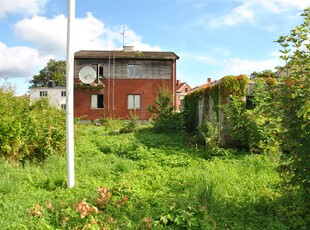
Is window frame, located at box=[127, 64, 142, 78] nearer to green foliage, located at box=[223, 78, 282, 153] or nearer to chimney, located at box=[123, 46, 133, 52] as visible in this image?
chimney, located at box=[123, 46, 133, 52]

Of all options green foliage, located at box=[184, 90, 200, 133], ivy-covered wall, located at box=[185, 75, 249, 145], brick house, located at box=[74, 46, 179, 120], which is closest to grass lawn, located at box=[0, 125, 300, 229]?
ivy-covered wall, located at box=[185, 75, 249, 145]

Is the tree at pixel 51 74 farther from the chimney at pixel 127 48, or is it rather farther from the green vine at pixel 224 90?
the green vine at pixel 224 90

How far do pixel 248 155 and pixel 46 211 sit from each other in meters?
6.11

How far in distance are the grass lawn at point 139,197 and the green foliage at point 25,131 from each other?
541mm

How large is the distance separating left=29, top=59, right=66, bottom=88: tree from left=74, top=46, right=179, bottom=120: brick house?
2846 cm

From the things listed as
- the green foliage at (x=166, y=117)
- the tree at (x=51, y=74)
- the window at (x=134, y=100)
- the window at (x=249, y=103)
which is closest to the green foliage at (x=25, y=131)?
the window at (x=249, y=103)

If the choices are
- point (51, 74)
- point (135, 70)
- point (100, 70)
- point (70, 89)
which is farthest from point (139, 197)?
point (51, 74)

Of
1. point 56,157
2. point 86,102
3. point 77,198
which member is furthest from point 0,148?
point 86,102

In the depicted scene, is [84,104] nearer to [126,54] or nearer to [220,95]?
[126,54]

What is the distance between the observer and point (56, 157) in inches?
284

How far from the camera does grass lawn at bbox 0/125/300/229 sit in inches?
156

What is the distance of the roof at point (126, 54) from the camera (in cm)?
2727

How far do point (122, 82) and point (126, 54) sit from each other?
8.29 ft

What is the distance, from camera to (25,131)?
7.44 meters
